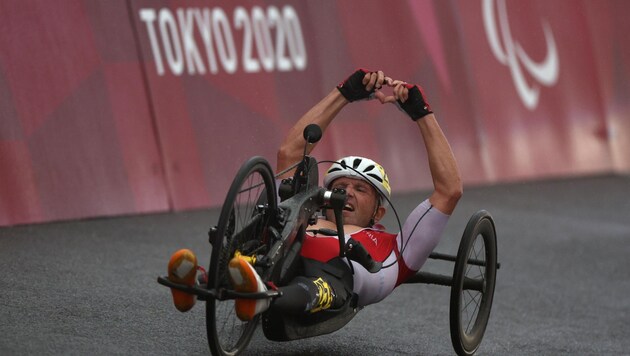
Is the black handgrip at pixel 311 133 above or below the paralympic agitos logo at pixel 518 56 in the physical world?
above

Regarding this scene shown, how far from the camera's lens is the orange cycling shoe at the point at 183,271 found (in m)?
4.65

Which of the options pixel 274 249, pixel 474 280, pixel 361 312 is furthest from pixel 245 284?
pixel 361 312

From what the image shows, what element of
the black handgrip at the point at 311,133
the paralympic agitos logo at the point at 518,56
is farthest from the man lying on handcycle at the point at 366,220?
the paralympic agitos logo at the point at 518,56

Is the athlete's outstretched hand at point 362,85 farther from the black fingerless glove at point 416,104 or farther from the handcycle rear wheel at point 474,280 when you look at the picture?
the handcycle rear wheel at point 474,280

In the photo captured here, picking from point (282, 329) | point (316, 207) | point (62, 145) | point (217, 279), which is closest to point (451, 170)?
point (316, 207)

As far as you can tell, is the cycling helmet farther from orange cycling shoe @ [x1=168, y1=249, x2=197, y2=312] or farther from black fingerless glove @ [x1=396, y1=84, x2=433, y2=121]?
orange cycling shoe @ [x1=168, y1=249, x2=197, y2=312]

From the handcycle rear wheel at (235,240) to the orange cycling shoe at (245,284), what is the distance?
7cm

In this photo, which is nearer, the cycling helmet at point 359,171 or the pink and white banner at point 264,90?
the cycling helmet at point 359,171

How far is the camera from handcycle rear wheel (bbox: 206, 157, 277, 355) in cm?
462

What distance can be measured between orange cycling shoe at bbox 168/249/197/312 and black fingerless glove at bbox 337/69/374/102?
5.58ft

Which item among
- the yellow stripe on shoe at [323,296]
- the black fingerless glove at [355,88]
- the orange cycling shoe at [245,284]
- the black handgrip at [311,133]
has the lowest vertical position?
the yellow stripe on shoe at [323,296]

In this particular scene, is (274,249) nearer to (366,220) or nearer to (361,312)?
(366,220)

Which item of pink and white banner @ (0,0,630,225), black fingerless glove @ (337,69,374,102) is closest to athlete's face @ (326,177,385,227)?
black fingerless glove @ (337,69,374,102)

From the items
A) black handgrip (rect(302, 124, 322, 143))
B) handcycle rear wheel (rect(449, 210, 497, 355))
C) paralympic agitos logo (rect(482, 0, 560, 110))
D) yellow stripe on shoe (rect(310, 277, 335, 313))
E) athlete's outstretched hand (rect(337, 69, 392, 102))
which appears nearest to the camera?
yellow stripe on shoe (rect(310, 277, 335, 313))
